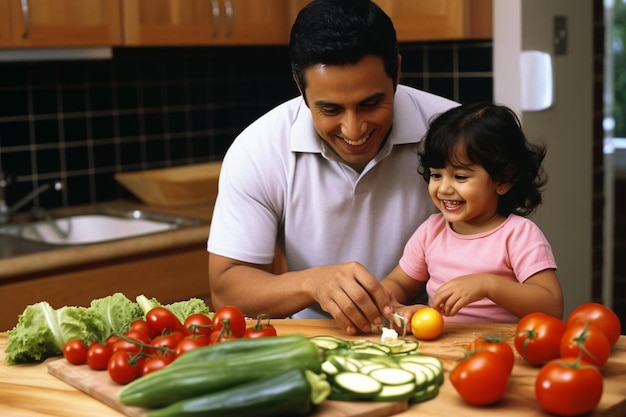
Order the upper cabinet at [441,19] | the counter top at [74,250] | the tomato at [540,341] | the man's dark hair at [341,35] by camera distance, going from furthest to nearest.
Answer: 1. the upper cabinet at [441,19]
2. the counter top at [74,250]
3. the man's dark hair at [341,35]
4. the tomato at [540,341]

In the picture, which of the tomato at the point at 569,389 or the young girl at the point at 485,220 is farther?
the young girl at the point at 485,220

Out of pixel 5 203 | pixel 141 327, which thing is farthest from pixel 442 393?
pixel 5 203

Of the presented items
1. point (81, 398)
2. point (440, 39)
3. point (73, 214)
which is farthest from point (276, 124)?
point (73, 214)

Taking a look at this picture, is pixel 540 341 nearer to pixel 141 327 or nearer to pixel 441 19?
pixel 141 327

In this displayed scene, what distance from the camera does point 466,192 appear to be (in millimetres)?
2117

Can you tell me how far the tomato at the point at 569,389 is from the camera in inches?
57.9

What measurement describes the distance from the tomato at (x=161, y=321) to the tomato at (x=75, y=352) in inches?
5.1

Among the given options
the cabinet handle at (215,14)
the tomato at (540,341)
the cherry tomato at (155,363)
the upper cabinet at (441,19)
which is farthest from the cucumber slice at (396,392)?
the cabinet handle at (215,14)

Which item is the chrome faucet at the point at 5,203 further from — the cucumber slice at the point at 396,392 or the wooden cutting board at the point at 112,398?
the cucumber slice at the point at 396,392

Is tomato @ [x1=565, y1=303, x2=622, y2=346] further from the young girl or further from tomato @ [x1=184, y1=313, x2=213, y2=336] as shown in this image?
tomato @ [x1=184, y1=313, x2=213, y2=336]

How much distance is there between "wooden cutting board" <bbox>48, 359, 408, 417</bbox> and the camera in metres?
1.51

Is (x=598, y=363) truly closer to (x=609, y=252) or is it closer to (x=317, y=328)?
(x=317, y=328)

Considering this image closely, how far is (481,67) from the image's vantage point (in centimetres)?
358

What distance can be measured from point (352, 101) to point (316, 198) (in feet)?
1.25
